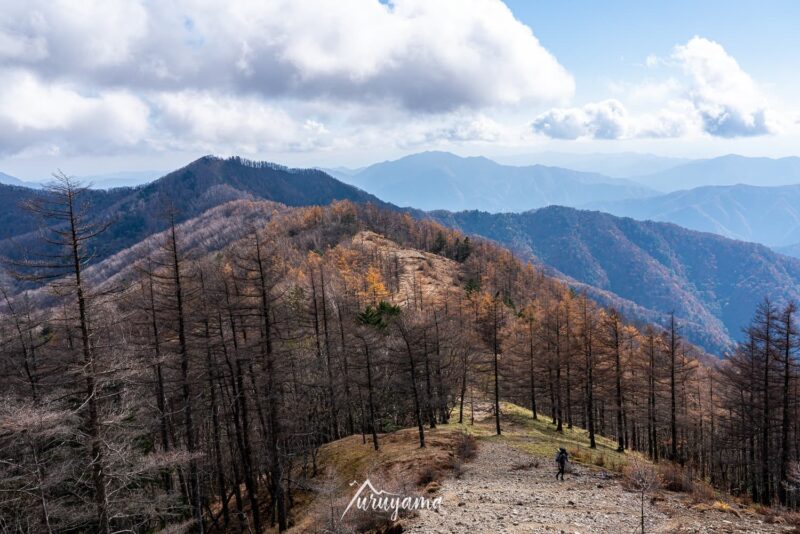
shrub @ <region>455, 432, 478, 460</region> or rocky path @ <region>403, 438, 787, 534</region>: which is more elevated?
rocky path @ <region>403, 438, 787, 534</region>

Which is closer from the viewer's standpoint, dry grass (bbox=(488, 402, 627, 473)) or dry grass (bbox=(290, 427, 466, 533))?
dry grass (bbox=(290, 427, 466, 533))

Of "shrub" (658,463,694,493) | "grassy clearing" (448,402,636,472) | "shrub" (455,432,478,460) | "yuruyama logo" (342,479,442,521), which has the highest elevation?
"yuruyama logo" (342,479,442,521)

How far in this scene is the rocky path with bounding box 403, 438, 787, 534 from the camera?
17141 mm

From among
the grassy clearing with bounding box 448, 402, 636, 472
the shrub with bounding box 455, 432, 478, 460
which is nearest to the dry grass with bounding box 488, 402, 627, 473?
the grassy clearing with bounding box 448, 402, 636, 472

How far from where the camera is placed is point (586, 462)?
27.6m

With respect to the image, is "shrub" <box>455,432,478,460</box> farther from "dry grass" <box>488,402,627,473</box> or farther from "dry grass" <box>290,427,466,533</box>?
"dry grass" <box>488,402,627,473</box>

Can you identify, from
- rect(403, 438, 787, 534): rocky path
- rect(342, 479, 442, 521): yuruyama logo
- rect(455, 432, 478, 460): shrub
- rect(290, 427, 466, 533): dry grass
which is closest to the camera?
rect(403, 438, 787, 534): rocky path

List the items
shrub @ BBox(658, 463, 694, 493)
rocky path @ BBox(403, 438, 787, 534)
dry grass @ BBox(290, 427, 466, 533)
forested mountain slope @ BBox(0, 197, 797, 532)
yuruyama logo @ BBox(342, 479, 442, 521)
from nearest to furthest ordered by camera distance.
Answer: forested mountain slope @ BBox(0, 197, 797, 532), rocky path @ BBox(403, 438, 787, 534), yuruyama logo @ BBox(342, 479, 442, 521), dry grass @ BBox(290, 427, 466, 533), shrub @ BBox(658, 463, 694, 493)

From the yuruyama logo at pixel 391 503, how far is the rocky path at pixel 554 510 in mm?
815

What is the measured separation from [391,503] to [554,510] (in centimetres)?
719

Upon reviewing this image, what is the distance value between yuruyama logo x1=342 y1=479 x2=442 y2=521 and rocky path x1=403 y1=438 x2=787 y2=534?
2.67ft

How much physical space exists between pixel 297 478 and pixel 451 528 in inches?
735

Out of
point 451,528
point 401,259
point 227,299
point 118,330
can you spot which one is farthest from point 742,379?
point 401,259

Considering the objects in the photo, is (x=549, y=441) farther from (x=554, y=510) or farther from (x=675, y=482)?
(x=554, y=510)
